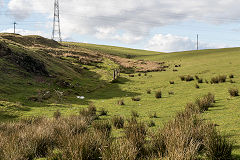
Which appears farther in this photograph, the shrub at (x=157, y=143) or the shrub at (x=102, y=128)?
the shrub at (x=102, y=128)

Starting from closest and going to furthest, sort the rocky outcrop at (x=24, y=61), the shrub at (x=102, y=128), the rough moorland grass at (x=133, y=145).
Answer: the rough moorland grass at (x=133, y=145), the shrub at (x=102, y=128), the rocky outcrop at (x=24, y=61)

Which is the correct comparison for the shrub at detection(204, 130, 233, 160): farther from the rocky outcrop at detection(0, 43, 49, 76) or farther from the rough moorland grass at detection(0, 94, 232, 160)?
the rocky outcrop at detection(0, 43, 49, 76)

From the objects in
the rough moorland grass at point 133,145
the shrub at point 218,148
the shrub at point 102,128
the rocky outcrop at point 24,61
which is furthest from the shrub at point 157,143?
the rocky outcrop at point 24,61

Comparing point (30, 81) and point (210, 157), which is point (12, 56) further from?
point (210, 157)

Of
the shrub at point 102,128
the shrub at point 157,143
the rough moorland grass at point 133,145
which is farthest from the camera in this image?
the shrub at point 102,128

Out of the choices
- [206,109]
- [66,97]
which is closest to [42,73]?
[66,97]

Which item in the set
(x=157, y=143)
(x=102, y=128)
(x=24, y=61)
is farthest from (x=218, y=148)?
(x=24, y=61)

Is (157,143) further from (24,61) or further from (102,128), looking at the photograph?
(24,61)

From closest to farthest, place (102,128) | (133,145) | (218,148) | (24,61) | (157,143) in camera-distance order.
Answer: (218,148) → (133,145) → (157,143) → (102,128) → (24,61)

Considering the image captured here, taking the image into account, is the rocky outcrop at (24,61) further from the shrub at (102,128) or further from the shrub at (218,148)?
the shrub at (218,148)

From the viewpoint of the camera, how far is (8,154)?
592 cm

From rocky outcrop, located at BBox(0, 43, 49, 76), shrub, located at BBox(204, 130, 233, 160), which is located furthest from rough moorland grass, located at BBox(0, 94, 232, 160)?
rocky outcrop, located at BBox(0, 43, 49, 76)

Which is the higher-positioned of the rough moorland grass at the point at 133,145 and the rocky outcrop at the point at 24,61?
the rocky outcrop at the point at 24,61

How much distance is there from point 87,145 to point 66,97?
1836 cm
